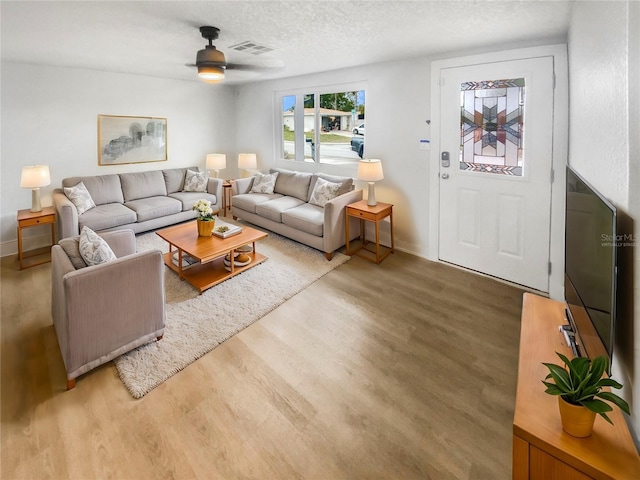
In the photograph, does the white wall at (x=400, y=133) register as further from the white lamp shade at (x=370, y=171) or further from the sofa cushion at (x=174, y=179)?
the sofa cushion at (x=174, y=179)

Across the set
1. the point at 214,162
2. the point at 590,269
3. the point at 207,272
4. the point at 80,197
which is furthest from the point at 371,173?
the point at 80,197

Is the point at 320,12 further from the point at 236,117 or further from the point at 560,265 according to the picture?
the point at 236,117

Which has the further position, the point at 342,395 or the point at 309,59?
the point at 309,59

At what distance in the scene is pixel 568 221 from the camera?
1.78 meters

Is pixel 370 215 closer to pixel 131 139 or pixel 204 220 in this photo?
pixel 204 220

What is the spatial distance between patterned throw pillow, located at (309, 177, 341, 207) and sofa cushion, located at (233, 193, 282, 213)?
76 centimetres

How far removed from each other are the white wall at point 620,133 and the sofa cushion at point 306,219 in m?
2.75

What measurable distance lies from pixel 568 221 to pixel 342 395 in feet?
5.27

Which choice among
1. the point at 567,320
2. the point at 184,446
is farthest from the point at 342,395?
the point at 567,320

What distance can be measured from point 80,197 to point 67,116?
1.17 metres

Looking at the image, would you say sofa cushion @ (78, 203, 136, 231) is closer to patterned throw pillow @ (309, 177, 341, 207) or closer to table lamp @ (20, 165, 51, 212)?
table lamp @ (20, 165, 51, 212)

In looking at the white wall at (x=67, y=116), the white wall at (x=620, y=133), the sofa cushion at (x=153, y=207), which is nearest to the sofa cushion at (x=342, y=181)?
the sofa cushion at (x=153, y=207)

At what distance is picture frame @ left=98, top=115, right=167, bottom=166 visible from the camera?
4887mm

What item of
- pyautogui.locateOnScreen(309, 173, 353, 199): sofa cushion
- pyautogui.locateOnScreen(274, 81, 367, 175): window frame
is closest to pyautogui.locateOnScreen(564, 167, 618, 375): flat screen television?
pyautogui.locateOnScreen(309, 173, 353, 199): sofa cushion
